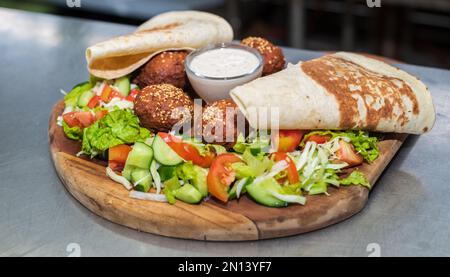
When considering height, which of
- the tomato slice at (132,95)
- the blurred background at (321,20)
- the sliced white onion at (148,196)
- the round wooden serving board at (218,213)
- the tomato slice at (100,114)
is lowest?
the blurred background at (321,20)

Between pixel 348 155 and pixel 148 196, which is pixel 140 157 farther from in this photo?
pixel 348 155

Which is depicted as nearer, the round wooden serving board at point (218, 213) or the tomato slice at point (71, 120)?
the round wooden serving board at point (218, 213)

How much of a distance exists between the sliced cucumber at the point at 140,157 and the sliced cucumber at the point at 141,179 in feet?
0.12

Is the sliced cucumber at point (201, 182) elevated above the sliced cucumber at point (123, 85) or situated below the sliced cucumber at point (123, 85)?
below

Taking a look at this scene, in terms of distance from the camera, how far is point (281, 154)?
376 centimetres

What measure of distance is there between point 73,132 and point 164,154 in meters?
0.84

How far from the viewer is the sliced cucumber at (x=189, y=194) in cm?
354

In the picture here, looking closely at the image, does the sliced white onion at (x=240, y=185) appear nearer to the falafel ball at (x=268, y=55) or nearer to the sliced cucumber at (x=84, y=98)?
the falafel ball at (x=268, y=55)

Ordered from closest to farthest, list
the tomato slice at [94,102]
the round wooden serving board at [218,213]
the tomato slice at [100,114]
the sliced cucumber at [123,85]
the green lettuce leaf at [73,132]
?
1. the round wooden serving board at [218,213]
2. the green lettuce leaf at [73,132]
3. the tomato slice at [100,114]
4. the tomato slice at [94,102]
5. the sliced cucumber at [123,85]

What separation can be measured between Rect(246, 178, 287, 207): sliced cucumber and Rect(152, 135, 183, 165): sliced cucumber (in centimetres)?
47

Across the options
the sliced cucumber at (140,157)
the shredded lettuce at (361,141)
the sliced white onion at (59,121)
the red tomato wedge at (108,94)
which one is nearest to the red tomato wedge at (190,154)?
the sliced cucumber at (140,157)

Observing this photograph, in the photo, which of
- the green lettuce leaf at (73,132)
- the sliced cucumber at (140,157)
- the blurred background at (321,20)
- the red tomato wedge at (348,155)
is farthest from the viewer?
the blurred background at (321,20)

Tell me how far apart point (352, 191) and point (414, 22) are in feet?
18.8

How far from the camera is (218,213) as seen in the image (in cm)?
351
